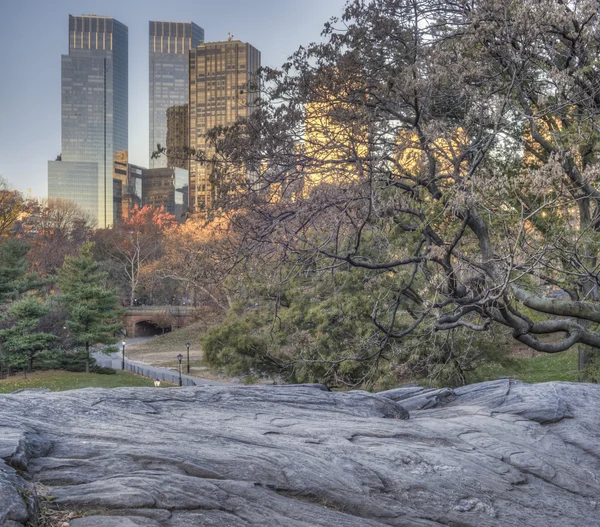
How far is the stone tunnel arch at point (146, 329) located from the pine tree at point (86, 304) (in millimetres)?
29401

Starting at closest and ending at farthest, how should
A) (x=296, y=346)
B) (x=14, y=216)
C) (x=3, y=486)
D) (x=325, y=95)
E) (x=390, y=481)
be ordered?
(x=3, y=486) → (x=390, y=481) → (x=325, y=95) → (x=296, y=346) → (x=14, y=216)

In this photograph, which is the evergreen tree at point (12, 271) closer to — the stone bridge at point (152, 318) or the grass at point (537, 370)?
the stone bridge at point (152, 318)

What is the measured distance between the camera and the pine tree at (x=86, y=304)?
137ft

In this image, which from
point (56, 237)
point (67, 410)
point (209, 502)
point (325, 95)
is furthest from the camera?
point (56, 237)

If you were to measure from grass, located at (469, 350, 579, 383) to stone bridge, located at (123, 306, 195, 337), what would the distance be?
129ft

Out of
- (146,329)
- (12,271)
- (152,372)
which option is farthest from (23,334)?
(146,329)

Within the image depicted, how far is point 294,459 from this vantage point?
310 inches

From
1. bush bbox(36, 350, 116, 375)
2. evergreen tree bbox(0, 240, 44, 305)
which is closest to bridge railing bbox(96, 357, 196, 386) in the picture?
bush bbox(36, 350, 116, 375)

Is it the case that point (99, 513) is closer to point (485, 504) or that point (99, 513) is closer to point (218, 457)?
point (218, 457)

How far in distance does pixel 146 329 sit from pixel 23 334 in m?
38.2

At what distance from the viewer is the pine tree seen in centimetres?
4175

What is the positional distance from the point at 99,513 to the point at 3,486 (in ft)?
3.00

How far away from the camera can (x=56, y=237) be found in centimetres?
7738

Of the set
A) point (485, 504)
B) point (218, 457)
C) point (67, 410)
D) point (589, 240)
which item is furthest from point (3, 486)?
point (589, 240)
